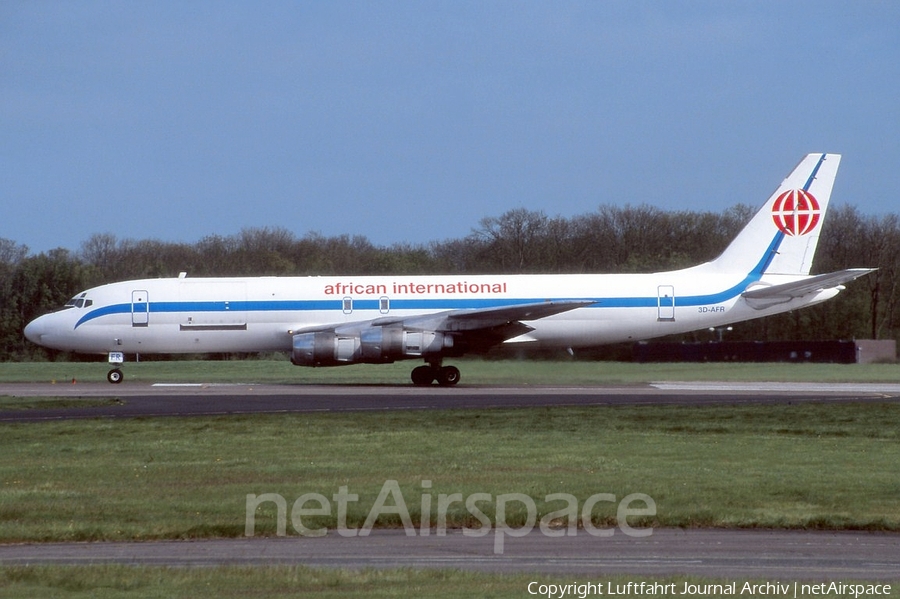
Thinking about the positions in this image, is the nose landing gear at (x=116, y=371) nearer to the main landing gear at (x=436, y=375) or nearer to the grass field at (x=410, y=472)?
the main landing gear at (x=436, y=375)

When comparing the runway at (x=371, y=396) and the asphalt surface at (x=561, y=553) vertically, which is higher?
the runway at (x=371, y=396)

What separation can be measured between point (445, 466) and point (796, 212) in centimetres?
2495

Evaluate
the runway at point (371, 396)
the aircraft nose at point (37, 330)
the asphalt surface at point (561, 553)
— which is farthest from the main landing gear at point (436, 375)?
the asphalt surface at point (561, 553)

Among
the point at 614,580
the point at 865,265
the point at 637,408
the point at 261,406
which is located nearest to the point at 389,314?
the point at 261,406

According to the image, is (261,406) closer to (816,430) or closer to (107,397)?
(107,397)

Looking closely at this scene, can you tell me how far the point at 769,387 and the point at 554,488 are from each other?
67.5 feet

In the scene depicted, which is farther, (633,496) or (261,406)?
(261,406)

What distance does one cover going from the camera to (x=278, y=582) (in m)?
8.50

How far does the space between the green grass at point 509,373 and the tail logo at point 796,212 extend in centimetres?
469

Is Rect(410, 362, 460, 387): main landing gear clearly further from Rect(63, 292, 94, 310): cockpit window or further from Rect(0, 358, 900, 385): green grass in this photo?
Rect(63, 292, 94, 310): cockpit window

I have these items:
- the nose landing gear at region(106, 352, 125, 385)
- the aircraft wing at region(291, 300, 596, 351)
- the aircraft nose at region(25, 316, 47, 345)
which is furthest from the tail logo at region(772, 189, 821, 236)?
the aircraft nose at region(25, 316, 47, 345)

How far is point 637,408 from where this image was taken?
24266mm

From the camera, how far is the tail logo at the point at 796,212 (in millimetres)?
36719

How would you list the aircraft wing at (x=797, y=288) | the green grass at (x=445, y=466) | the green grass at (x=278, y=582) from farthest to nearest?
the aircraft wing at (x=797, y=288), the green grass at (x=445, y=466), the green grass at (x=278, y=582)
